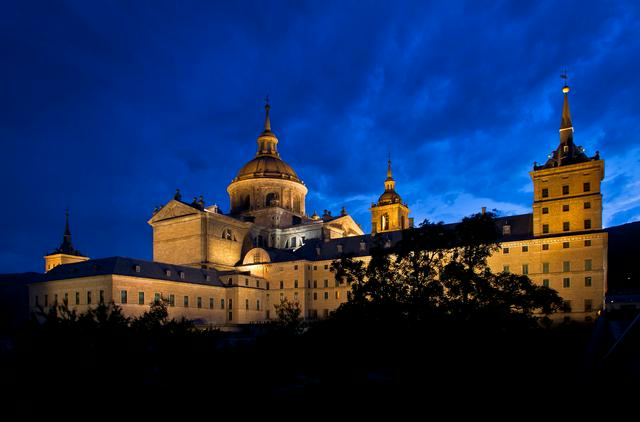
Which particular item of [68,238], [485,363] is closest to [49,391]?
[485,363]

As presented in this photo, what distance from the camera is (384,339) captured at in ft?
103

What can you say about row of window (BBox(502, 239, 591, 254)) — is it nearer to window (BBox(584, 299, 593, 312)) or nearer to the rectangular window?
the rectangular window

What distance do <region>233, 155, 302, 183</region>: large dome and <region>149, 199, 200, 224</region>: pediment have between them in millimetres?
15700

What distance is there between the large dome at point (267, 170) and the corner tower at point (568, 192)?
4570 cm

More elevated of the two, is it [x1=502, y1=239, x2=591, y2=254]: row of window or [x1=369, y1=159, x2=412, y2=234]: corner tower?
[x1=369, y1=159, x2=412, y2=234]: corner tower

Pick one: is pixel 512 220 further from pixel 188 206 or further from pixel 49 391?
pixel 49 391

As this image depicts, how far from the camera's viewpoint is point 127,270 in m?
60.6

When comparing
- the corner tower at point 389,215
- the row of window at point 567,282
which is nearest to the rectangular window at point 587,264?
the row of window at point 567,282

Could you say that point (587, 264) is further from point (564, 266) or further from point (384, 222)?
point (384, 222)

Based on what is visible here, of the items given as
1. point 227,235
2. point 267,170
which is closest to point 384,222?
point 267,170

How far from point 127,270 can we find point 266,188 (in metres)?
37.0

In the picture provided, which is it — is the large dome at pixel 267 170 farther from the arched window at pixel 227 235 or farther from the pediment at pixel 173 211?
the pediment at pixel 173 211

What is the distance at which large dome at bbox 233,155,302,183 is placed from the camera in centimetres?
9425

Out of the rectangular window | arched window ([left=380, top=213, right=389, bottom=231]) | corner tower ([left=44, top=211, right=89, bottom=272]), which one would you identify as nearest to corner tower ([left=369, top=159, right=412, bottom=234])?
arched window ([left=380, top=213, right=389, bottom=231])
